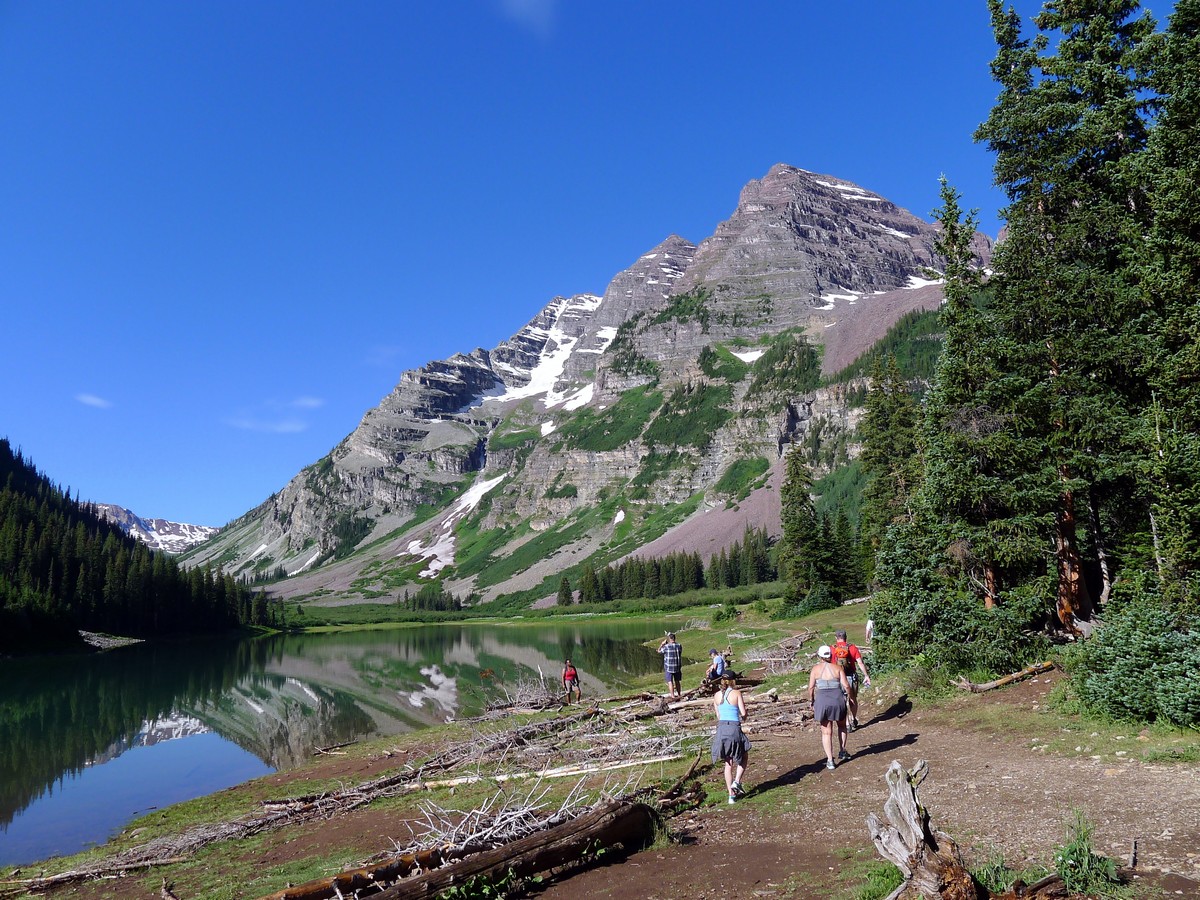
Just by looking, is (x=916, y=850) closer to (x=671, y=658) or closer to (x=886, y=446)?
(x=671, y=658)

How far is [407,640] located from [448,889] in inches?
5163

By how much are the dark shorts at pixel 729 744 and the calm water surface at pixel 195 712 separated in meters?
21.4

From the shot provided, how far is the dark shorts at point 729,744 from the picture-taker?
569 inches

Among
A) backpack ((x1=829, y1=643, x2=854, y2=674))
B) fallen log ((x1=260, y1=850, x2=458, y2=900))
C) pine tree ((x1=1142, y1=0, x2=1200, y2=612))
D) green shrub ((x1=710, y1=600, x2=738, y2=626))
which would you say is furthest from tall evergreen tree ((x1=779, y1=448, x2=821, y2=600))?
fallen log ((x1=260, y1=850, x2=458, y2=900))

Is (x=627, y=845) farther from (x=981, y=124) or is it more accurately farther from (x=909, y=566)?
(x=981, y=124)

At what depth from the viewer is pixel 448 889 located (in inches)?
408

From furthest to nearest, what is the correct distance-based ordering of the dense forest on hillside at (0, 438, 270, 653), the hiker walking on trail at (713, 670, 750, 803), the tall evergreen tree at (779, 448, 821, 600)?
1. the dense forest on hillside at (0, 438, 270, 653)
2. the tall evergreen tree at (779, 448, 821, 600)
3. the hiker walking on trail at (713, 670, 750, 803)

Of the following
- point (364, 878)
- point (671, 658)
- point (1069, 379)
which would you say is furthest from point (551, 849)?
point (1069, 379)

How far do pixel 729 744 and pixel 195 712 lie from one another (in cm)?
5197

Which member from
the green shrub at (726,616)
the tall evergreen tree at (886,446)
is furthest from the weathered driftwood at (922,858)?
the green shrub at (726,616)

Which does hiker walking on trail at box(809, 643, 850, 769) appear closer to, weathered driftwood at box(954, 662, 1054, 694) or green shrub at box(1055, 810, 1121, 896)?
weathered driftwood at box(954, 662, 1054, 694)

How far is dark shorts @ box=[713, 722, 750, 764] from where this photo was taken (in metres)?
14.4

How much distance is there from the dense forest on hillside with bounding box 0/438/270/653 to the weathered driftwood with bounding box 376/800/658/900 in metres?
121

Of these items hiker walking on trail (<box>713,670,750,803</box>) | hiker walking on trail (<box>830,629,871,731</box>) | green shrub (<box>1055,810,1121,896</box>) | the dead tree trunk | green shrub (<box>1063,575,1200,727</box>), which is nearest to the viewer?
the dead tree trunk
